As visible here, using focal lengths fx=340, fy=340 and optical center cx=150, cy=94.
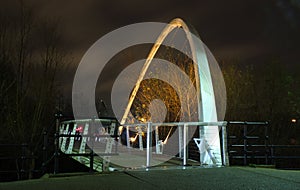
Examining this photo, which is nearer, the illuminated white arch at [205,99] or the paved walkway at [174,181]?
the paved walkway at [174,181]

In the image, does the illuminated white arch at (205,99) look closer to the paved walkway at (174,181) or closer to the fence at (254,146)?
the fence at (254,146)

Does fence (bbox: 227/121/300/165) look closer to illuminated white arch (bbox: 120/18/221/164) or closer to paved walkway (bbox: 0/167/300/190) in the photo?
illuminated white arch (bbox: 120/18/221/164)

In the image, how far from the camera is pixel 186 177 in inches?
246

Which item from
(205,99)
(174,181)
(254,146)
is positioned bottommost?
(174,181)

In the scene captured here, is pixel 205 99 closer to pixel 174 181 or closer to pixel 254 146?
pixel 254 146

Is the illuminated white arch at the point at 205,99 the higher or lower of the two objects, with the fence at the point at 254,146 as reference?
higher

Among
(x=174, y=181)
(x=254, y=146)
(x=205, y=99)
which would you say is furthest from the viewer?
(x=205, y=99)

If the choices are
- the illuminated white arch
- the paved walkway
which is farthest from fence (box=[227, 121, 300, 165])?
the paved walkway

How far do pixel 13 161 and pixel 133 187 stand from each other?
9.62m

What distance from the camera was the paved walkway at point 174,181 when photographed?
540 cm

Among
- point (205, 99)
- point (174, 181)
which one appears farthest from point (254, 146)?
point (174, 181)

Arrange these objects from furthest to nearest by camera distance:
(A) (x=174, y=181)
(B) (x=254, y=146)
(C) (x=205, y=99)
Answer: (C) (x=205, y=99), (B) (x=254, y=146), (A) (x=174, y=181)

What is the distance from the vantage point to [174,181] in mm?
5852

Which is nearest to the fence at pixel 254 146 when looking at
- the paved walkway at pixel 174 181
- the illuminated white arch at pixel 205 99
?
the illuminated white arch at pixel 205 99
